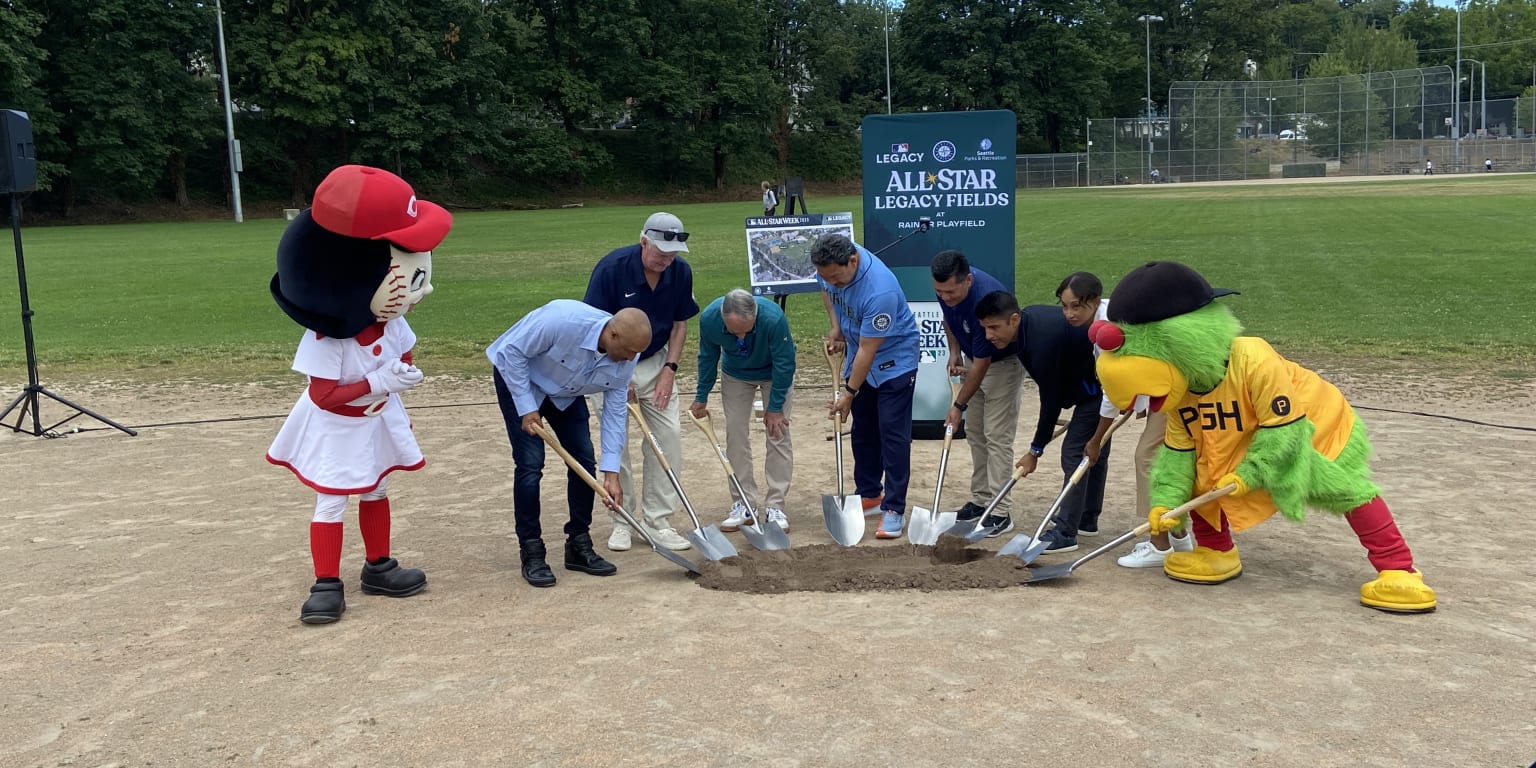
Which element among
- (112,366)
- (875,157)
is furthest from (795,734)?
(112,366)

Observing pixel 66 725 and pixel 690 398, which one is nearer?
pixel 66 725

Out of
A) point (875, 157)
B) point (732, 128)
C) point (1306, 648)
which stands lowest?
point (1306, 648)

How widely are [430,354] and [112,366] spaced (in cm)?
357

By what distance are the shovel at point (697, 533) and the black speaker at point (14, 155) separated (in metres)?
6.02

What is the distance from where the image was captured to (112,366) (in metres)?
13.6

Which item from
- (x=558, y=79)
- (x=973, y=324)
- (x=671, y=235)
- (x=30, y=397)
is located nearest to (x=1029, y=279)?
(x=973, y=324)

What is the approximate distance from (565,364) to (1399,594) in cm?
409

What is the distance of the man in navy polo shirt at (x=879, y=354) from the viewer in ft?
22.7

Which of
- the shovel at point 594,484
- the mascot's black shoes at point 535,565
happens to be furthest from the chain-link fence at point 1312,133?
the mascot's black shoes at point 535,565

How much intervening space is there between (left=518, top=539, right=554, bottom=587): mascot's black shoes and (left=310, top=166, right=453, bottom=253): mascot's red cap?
5.37 ft

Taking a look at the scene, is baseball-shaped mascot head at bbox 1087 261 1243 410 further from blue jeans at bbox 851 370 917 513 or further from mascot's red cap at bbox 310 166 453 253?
mascot's red cap at bbox 310 166 453 253

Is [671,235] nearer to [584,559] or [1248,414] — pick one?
Answer: [584,559]

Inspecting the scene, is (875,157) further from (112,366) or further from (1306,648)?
(112,366)

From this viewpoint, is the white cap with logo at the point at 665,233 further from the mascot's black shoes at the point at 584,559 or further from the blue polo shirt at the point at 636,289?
the mascot's black shoes at the point at 584,559
